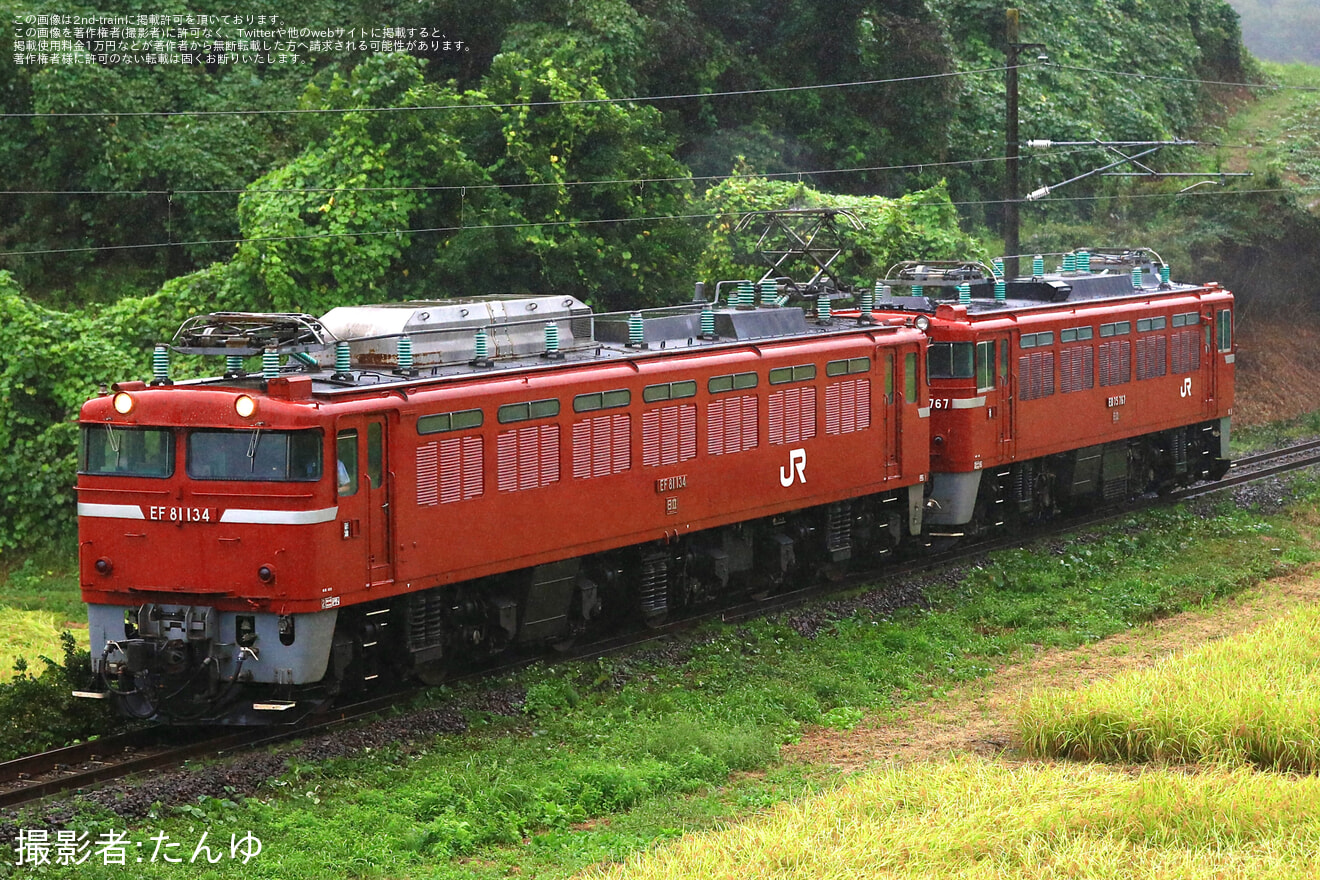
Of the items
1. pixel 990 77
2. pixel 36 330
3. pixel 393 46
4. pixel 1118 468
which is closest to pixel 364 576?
pixel 36 330

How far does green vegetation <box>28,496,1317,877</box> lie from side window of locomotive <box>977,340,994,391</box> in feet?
7.80

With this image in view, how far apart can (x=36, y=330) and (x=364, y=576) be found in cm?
1137

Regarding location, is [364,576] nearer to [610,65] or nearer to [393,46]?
[610,65]

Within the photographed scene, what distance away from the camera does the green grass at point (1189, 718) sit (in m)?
13.1

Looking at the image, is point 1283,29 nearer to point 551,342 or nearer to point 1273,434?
point 1273,434

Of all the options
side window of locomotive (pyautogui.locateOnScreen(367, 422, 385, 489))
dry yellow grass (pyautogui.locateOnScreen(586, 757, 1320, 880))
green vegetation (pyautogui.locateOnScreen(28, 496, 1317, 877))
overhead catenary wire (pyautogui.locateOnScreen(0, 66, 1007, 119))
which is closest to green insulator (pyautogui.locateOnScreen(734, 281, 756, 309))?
green vegetation (pyautogui.locateOnScreen(28, 496, 1317, 877))

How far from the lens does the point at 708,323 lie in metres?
19.6

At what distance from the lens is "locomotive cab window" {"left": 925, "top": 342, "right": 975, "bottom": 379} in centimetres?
2247

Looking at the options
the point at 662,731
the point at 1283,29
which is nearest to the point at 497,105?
the point at 662,731

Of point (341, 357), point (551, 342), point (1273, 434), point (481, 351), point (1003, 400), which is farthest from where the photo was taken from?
point (1273, 434)

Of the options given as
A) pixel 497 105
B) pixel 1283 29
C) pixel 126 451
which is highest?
pixel 1283 29

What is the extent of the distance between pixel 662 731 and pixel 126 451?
17.5ft

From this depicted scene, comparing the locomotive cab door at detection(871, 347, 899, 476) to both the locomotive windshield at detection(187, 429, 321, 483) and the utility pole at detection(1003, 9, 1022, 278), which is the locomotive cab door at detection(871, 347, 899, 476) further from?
the locomotive windshield at detection(187, 429, 321, 483)

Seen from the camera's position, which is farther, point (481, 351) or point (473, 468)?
point (481, 351)
